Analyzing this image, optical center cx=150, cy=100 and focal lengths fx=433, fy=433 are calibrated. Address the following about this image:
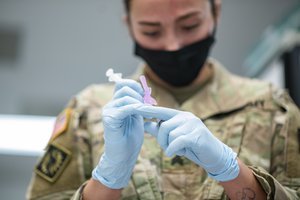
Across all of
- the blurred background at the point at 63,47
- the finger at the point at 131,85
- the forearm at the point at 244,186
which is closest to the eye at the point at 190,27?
the finger at the point at 131,85

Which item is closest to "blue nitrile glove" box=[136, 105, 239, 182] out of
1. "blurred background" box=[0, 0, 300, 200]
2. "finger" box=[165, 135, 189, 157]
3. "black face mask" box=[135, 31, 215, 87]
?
"finger" box=[165, 135, 189, 157]

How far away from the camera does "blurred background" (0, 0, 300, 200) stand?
3498 millimetres

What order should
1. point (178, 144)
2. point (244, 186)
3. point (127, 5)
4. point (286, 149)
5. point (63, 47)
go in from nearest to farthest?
1. point (178, 144)
2. point (244, 186)
3. point (286, 149)
4. point (127, 5)
5. point (63, 47)

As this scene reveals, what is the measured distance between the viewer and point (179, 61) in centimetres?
131

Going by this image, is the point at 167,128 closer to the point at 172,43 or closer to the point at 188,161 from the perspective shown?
the point at 188,161

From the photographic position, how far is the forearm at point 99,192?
106 centimetres

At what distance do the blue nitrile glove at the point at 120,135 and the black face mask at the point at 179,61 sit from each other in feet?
0.95

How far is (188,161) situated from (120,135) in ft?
1.02

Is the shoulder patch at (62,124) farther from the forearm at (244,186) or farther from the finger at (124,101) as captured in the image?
the forearm at (244,186)

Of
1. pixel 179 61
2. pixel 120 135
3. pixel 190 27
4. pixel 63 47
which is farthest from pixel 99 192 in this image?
pixel 63 47

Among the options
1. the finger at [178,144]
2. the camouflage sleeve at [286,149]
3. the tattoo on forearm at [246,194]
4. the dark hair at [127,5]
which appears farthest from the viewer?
the dark hair at [127,5]

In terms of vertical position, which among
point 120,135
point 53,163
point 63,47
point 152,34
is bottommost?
point 63,47

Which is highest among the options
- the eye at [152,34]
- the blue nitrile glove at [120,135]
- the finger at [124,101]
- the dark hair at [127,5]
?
the dark hair at [127,5]

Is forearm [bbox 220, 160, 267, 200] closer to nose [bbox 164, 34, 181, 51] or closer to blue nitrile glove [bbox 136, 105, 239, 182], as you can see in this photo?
blue nitrile glove [bbox 136, 105, 239, 182]
